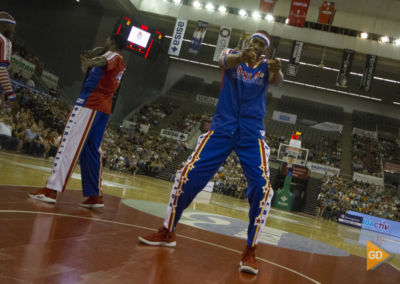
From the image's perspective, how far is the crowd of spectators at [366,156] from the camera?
80.4 feet

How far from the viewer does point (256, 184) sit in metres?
2.44

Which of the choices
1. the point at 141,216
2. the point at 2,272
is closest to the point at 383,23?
the point at 141,216

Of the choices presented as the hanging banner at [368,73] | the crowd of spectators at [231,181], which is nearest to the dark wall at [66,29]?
the crowd of spectators at [231,181]

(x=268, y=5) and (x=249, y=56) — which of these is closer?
(x=249, y=56)

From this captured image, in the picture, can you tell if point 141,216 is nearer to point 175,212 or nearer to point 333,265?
point 175,212

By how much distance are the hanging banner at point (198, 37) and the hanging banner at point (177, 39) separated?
2.17 feet

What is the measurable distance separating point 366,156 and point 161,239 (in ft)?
88.0

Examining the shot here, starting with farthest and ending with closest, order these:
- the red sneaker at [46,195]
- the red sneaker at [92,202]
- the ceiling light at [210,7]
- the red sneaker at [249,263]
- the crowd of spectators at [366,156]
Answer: the crowd of spectators at [366,156] < the ceiling light at [210,7] < the red sneaker at [92,202] < the red sneaker at [46,195] < the red sneaker at [249,263]

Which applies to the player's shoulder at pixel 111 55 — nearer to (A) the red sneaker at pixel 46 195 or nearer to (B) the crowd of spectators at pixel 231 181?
(A) the red sneaker at pixel 46 195

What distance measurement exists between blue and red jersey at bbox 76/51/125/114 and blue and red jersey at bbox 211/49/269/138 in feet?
4.48

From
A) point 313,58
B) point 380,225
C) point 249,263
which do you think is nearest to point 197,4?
point 313,58

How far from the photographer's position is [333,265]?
3348 millimetres

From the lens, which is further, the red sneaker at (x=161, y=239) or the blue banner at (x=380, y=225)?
the blue banner at (x=380, y=225)

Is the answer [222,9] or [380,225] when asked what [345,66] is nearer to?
[222,9]
